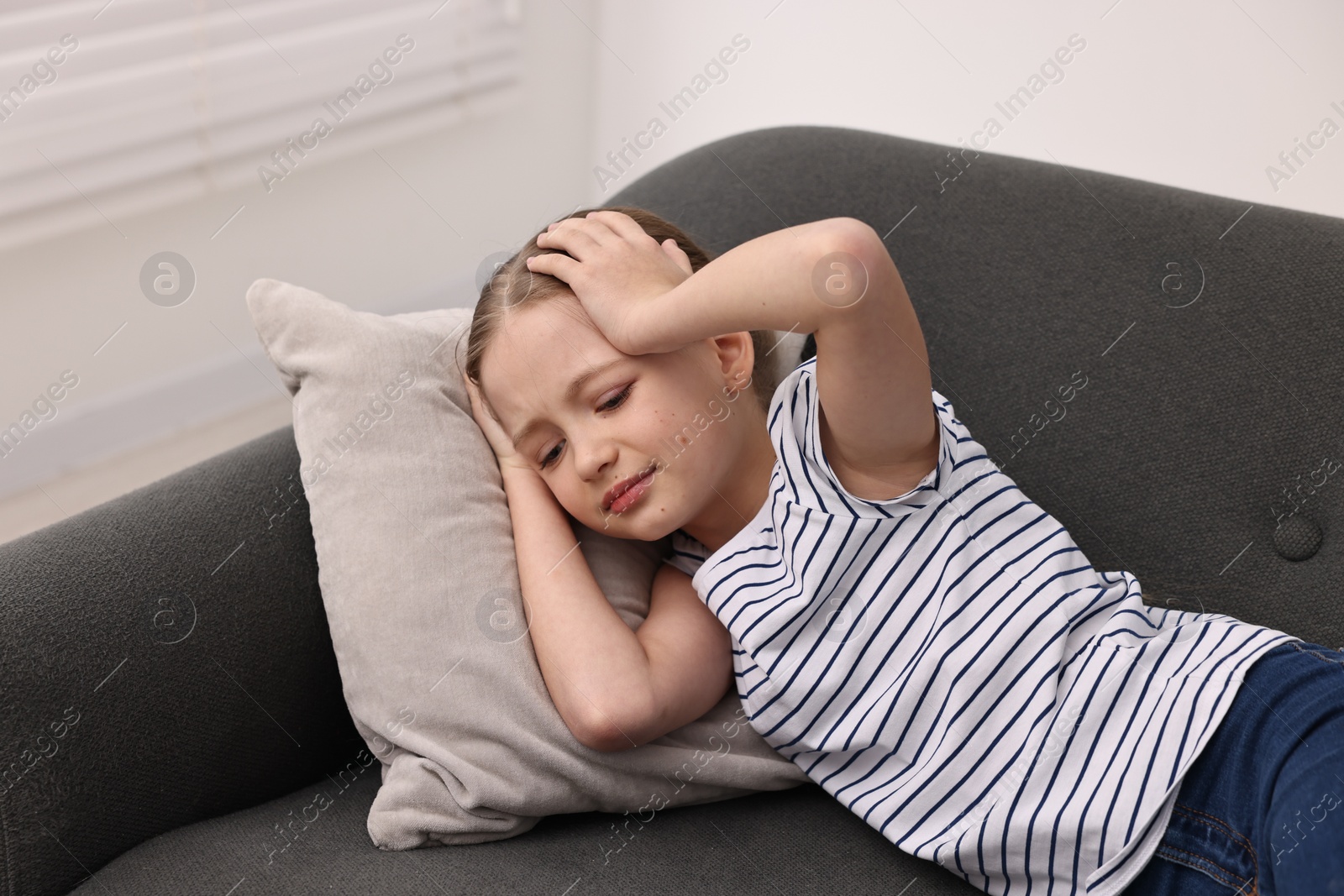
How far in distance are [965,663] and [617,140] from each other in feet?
5.75

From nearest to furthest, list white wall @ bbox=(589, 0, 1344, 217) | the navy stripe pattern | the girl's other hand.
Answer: the navy stripe pattern < the girl's other hand < white wall @ bbox=(589, 0, 1344, 217)

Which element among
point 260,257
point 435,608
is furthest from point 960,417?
point 260,257

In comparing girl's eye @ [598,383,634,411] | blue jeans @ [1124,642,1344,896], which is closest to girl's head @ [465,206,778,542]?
girl's eye @ [598,383,634,411]

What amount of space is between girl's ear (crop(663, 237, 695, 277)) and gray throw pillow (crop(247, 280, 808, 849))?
0.25 m

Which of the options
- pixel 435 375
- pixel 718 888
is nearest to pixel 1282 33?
pixel 435 375

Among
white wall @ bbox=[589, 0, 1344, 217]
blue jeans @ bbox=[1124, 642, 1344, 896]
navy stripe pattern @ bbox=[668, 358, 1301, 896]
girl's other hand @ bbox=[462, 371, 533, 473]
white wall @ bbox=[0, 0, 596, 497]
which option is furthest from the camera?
white wall @ bbox=[0, 0, 596, 497]

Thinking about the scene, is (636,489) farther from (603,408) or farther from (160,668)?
(160,668)

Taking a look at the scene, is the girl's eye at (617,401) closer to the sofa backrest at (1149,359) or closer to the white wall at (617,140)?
the sofa backrest at (1149,359)

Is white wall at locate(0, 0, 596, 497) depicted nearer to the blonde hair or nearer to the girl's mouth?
the blonde hair

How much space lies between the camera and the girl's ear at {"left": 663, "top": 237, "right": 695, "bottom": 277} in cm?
102

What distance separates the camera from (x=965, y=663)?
92cm

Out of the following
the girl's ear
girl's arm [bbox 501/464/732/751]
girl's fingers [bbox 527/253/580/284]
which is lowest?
girl's arm [bbox 501/464/732/751]

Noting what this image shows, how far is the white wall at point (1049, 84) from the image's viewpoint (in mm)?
1515

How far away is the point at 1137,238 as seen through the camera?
1100 millimetres
